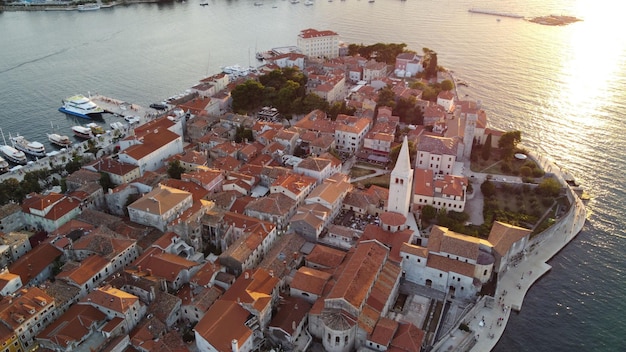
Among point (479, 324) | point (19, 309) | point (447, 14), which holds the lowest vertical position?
point (479, 324)

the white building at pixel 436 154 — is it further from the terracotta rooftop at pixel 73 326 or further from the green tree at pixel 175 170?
the terracotta rooftop at pixel 73 326

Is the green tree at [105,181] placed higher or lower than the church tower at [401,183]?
lower

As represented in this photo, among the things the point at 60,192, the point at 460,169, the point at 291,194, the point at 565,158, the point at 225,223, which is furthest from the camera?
the point at 565,158

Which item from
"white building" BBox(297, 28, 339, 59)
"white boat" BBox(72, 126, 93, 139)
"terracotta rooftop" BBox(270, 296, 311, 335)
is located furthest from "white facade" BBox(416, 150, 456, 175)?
"white building" BBox(297, 28, 339, 59)

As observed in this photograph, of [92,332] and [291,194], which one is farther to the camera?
[291,194]

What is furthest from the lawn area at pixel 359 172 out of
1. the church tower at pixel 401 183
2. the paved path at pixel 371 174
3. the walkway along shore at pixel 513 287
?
the walkway along shore at pixel 513 287

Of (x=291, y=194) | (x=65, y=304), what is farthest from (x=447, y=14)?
(x=65, y=304)

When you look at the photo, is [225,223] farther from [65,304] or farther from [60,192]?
[60,192]
